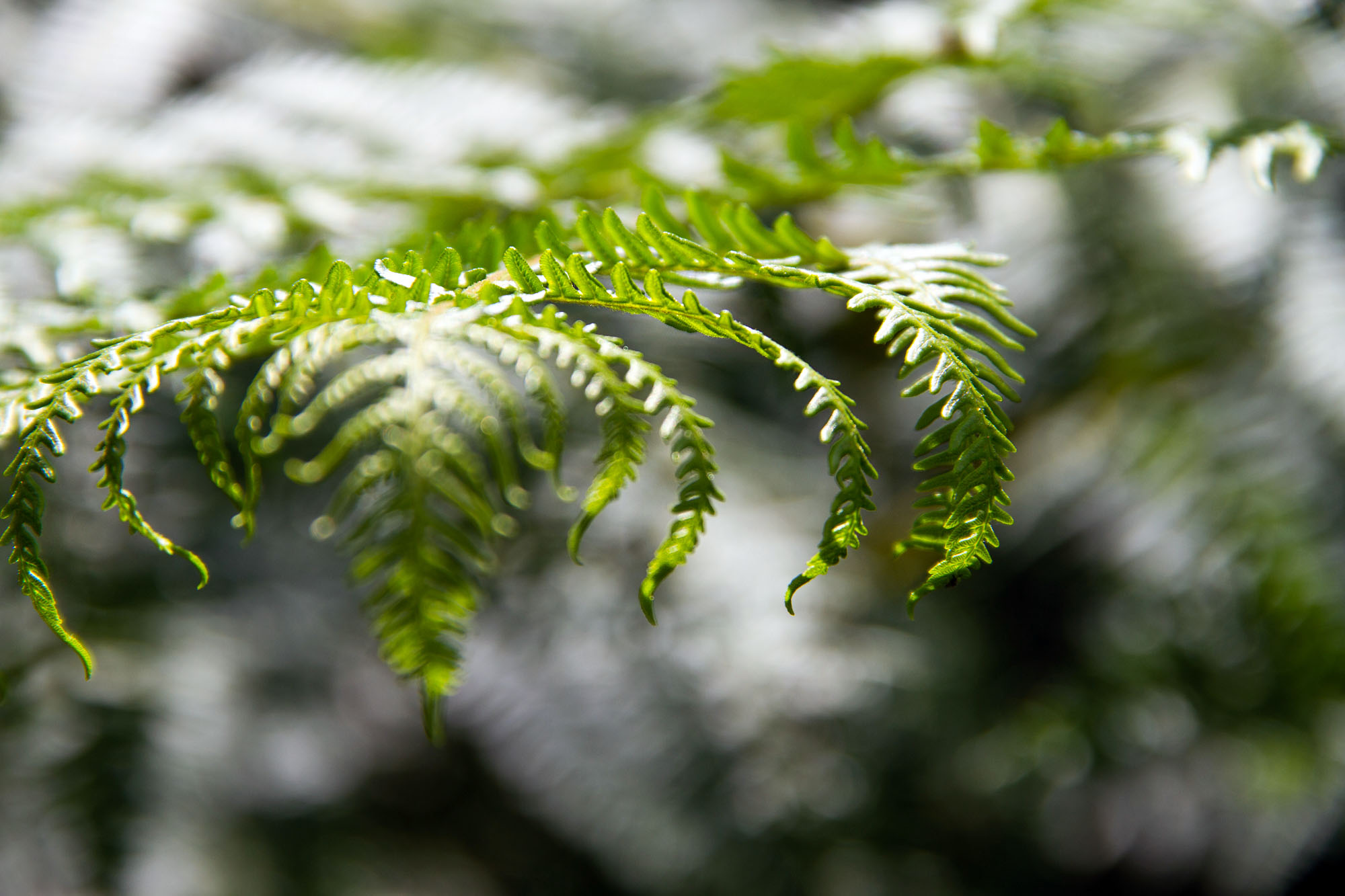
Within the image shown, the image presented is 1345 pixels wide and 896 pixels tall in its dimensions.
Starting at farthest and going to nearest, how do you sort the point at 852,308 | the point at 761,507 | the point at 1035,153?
the point at 761,507 → the point at 1035,153 → the point at 852,308

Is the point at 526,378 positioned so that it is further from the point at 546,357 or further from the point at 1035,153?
the point at 1035,153

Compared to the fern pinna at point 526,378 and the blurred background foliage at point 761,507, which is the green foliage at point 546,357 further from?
the blurred background foliage at point 761,507

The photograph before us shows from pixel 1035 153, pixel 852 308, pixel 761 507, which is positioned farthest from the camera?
pixel 761 507

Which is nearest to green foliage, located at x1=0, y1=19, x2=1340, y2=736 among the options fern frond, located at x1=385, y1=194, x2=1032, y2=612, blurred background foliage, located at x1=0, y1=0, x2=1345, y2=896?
fern frond, located at x1=385, y1=194, x2=1032, y2=612

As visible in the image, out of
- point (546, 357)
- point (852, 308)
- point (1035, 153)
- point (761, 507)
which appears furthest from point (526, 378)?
point (761, 507)

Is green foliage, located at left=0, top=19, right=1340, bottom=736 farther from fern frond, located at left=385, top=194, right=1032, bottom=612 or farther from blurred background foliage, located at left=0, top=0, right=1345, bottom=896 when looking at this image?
blurred background foliage, located at left=0, top=0, right=1345, bottom=896

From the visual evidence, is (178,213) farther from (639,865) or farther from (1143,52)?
(1143,52)
